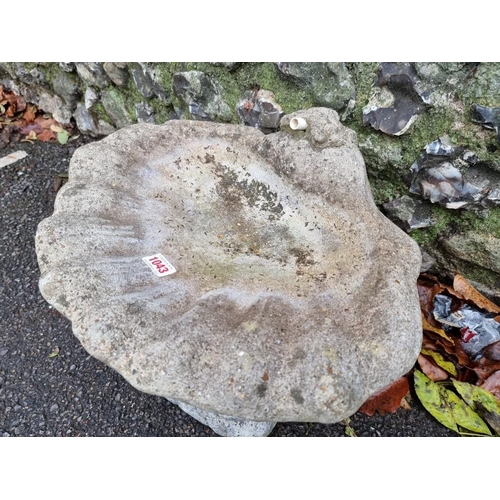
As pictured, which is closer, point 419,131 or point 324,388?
point 324,388

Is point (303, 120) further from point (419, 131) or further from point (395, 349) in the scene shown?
point (395, 349)

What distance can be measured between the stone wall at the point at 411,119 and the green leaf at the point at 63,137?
1188mm

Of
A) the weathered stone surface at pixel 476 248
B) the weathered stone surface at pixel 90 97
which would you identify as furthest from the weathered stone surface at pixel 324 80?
the weathered stone surface at pixel 90 97

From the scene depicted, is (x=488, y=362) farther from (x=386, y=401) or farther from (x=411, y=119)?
(x=411, y=119)

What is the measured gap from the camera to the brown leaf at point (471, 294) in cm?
271

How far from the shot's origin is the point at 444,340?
2617mm

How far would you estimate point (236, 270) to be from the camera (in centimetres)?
195

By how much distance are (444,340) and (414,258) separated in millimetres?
1008

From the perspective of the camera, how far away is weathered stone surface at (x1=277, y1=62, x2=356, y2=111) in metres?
2.45

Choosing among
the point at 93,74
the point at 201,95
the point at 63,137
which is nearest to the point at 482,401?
the point at 201,95

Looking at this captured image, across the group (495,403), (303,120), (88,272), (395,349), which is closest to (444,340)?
(495,403)

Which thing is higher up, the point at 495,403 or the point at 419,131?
the point at 419,131

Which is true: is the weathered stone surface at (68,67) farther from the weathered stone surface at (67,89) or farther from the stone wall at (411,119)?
the stone wall at (411,119)

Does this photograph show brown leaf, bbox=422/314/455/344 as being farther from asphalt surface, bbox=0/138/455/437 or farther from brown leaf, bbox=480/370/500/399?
asphalt surface, bbox=0/138/455/437
